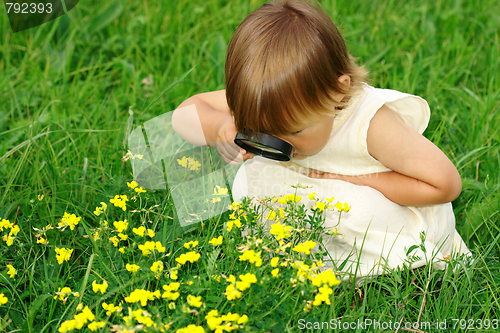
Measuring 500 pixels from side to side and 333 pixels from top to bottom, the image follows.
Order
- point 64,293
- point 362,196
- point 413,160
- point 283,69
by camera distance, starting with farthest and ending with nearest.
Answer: point 362,196, point 413,160, point 283,69, point 64,293

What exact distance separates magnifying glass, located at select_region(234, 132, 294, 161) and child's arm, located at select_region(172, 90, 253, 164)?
0.72 feet

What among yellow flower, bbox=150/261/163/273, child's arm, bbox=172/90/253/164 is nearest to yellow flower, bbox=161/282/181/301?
yellow flower, bbox=150/261/163/273

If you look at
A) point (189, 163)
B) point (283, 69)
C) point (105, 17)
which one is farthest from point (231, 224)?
point (105, 17)

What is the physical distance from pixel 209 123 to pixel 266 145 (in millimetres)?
595

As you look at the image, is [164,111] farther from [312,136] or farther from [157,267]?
[157,267]

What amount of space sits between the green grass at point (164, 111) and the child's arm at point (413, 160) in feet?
1.07

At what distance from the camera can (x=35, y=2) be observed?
3.56 meters

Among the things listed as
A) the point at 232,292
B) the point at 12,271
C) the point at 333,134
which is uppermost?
the point at 333,134

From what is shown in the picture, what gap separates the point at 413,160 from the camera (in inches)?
74.2

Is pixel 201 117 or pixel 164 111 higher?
pixel 201 117

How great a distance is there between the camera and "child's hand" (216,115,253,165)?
2046mm

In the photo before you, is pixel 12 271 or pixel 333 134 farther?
pixel 333 134

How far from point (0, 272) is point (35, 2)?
2.63 meters

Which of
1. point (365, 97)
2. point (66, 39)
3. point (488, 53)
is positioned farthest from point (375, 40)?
point (66, 39)
